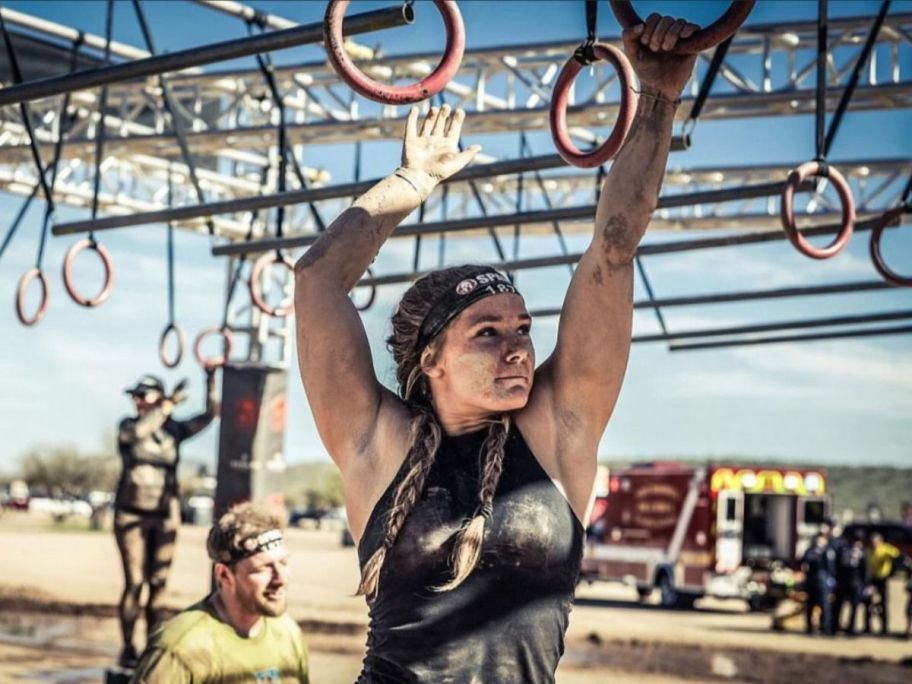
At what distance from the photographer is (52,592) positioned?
1848 centimetres

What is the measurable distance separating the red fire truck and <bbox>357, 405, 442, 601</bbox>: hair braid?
59.4 feet

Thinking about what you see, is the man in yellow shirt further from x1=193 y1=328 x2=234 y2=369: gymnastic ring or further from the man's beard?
the man's beard

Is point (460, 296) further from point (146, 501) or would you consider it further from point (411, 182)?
point (146, 501)

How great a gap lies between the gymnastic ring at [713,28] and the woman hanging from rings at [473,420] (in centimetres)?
2

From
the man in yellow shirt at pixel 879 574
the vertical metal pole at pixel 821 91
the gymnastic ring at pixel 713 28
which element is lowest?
the man in yellow shirt at pixel 879 574

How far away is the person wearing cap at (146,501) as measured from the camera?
929 cm

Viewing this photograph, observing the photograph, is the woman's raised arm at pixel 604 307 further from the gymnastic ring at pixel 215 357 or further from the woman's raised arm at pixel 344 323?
the gymnastic ring at pixel 215 357

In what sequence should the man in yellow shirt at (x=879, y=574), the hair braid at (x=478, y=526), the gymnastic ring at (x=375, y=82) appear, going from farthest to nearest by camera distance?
the man in yellow shirt at (x=879, y=574) → the gymnastic ring at (x=375, y=82) → the hair braid at (x=478, y=526)

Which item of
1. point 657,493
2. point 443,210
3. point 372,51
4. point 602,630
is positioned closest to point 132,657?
point 372,51

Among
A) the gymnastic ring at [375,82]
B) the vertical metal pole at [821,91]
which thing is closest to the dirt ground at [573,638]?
the vertical metal pole at [821,91]

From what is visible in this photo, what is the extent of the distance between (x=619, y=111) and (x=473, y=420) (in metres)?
2.13

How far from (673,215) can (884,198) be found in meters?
1.95

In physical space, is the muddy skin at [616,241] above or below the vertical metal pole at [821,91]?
below

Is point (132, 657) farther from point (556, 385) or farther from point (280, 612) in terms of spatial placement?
point (556, 385)
